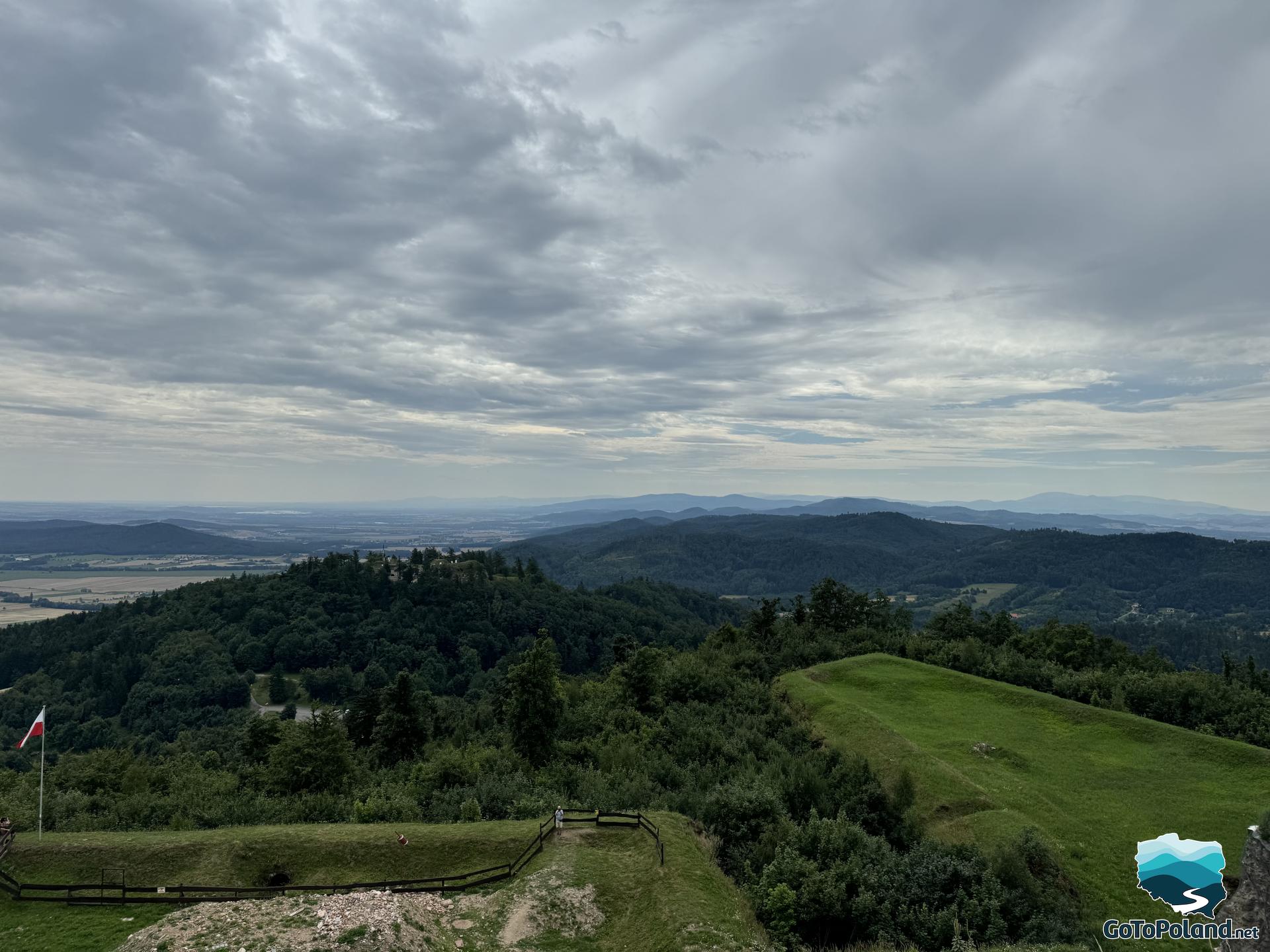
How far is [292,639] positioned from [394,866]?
11756 cm

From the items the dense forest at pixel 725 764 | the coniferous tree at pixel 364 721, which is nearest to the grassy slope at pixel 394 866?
the dense forest at pixel 725 764

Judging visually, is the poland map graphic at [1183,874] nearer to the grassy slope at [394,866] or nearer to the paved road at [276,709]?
the grassy slope at [394,866]

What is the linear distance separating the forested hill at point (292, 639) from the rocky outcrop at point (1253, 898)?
95083mm

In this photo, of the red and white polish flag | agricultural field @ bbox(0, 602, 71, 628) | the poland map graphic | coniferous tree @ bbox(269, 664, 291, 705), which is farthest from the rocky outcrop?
agricultural field @ bbox(0, 602, 71, 628)

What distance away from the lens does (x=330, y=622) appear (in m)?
129

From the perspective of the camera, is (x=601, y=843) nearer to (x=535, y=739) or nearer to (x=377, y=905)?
(x=377, y=905)

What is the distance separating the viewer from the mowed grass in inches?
819

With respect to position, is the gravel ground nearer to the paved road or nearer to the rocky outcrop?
the rocky outcrop

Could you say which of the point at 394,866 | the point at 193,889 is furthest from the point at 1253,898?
the point at 193,889

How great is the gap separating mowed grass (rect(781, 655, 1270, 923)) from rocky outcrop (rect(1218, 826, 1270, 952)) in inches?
405

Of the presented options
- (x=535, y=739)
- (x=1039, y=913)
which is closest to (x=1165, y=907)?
(x=1039, y=913)

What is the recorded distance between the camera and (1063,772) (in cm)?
2678

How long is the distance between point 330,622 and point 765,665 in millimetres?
108665

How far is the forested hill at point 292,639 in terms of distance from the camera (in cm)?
10144
